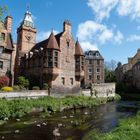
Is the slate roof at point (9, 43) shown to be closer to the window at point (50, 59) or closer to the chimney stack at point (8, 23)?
the chimney stack at point (8, 23)

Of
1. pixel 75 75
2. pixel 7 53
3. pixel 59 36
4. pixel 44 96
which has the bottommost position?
pixel 44 96

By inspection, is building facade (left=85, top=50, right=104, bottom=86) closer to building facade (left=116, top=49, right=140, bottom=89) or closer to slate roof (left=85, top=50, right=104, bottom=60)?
slate roof (left=85, top=50, right=104, bottom=60)

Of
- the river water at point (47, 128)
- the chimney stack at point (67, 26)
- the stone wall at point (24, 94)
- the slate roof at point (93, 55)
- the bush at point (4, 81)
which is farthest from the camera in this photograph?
the slate roof at point (93, 55)

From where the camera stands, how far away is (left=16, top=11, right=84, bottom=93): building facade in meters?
43.8

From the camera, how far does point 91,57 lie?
84625 millimetres

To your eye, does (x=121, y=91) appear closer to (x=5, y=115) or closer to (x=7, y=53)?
(x=7, y=53)

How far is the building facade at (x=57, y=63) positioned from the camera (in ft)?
144

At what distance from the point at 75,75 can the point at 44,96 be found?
1217 centimetres

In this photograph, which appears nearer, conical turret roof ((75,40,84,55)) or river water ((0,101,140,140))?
river water ((0,101,140,140))

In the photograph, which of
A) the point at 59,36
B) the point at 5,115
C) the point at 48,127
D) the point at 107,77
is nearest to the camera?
the point at 48,127

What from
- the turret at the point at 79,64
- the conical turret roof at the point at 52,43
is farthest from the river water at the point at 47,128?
the turret at the point at 79,64

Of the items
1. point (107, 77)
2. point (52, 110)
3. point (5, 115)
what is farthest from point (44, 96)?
point (107, 77)

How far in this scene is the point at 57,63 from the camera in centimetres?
4428

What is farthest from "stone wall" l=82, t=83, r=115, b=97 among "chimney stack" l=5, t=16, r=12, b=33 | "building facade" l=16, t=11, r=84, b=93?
"chimney stack" l=5, t=16, r=12, b=33
